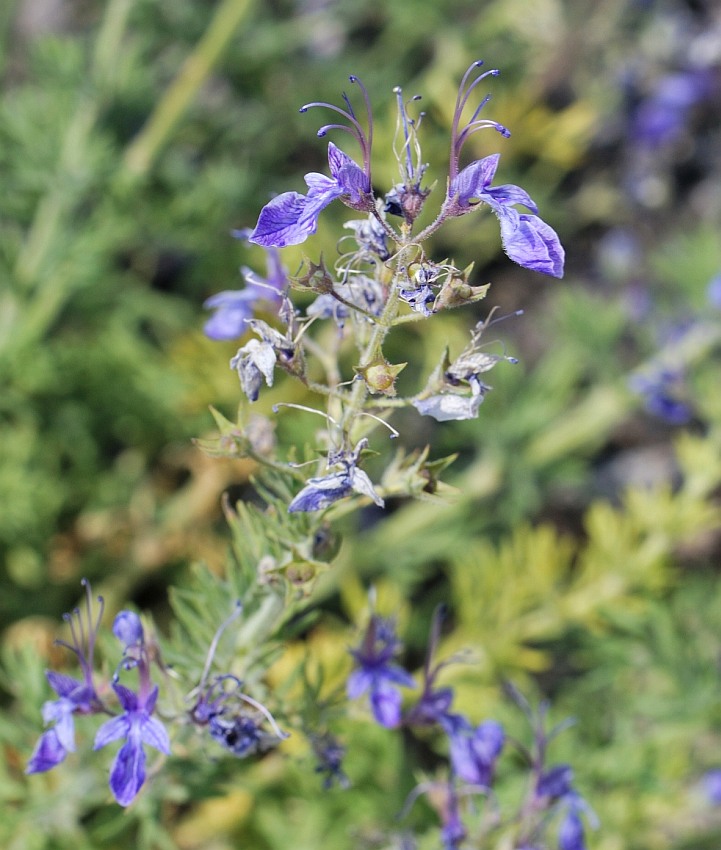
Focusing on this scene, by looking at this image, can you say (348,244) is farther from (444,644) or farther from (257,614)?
(257,614)

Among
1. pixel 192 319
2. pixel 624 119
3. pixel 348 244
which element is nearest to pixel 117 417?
pixel 192 319

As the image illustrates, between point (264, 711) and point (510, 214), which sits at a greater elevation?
point (510, 214)

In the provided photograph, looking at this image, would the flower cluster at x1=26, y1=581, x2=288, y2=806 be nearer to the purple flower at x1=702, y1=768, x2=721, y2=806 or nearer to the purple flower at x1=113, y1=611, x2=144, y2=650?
the purple flower at x1=113, y1=611, x2=144, y2=650

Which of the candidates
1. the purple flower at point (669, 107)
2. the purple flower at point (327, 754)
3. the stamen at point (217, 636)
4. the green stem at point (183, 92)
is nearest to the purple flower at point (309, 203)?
the stamen at point (217, 636)

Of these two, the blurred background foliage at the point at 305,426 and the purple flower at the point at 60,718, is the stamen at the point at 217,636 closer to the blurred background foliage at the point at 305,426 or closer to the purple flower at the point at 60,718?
the purple flower at the point at 60,718

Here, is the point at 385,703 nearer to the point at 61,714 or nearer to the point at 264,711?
the point at 264,711

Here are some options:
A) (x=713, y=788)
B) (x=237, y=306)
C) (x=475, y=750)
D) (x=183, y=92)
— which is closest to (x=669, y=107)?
(x=183, y=92)

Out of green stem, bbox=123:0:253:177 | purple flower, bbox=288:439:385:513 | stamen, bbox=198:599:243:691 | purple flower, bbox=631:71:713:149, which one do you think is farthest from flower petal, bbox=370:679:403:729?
purple flower, bbox=631:71:713:149
